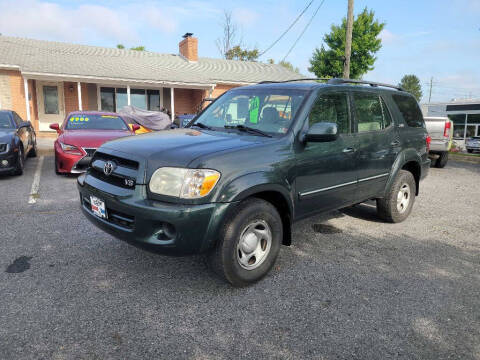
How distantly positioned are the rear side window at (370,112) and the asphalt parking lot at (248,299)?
1.41 m

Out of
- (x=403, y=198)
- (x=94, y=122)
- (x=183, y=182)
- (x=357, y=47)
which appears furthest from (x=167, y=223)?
(x=357, y=47)

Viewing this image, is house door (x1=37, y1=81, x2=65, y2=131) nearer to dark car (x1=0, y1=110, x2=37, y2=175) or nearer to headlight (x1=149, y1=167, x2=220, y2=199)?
dark car (x1=0, y1=110, x2=37, y2=175)

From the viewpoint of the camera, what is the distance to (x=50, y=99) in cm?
1900

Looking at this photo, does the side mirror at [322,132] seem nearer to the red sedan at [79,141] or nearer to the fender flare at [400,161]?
the fender flare at [400,161]

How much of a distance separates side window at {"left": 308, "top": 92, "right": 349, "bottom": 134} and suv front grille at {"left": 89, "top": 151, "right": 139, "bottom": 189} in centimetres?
178

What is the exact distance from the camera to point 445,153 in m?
10.7

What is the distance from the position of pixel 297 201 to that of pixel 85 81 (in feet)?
57.7

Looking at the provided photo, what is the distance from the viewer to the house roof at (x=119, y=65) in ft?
58.7

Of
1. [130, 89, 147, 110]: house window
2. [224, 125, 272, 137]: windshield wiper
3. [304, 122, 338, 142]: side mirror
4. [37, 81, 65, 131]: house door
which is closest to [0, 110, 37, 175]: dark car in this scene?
[224, 125, 272, 137]: windshield wiper

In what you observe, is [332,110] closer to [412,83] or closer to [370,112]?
[370,112]

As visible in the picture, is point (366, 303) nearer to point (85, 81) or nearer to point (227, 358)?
point (227, 358)

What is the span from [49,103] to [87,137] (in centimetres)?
1321

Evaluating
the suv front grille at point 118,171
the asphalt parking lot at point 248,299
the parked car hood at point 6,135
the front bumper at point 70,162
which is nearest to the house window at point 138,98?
the parked car hood at point 6,135

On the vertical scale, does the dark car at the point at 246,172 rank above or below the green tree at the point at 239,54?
below
